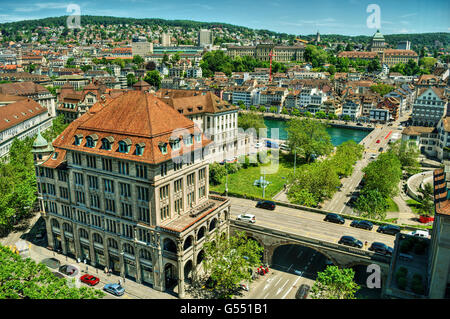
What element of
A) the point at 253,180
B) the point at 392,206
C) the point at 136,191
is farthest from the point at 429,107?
the point at 136,191

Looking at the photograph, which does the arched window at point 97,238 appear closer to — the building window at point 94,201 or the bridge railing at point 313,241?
the building window at point 94,201

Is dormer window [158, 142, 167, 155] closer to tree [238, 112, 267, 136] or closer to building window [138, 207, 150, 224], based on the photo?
building window [138, 207, 150, 224]

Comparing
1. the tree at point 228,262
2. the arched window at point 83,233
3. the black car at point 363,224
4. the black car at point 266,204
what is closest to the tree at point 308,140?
the black car at point 266,204

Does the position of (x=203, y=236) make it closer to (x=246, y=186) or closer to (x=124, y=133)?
(x=124, y=133)

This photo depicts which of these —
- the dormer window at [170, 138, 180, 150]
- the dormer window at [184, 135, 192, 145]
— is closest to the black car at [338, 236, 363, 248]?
the dormer window at [184, 135, 192, 145]
